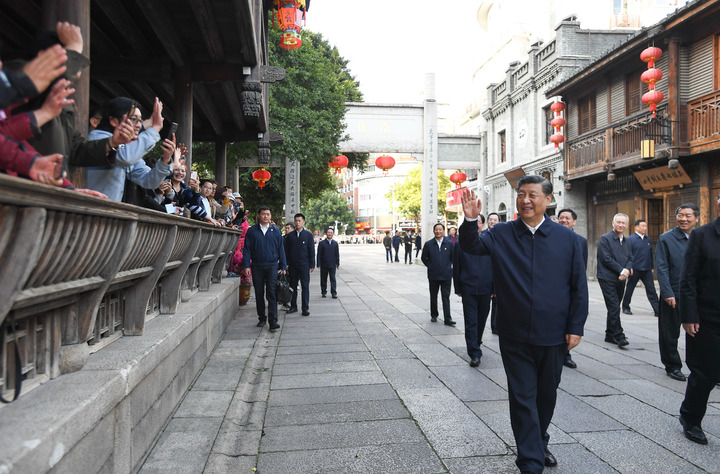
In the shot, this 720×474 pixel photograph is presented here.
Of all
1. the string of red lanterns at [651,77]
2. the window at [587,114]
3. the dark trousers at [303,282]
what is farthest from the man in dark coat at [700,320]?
the window at [587,114]

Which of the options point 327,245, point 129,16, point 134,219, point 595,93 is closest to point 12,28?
point 129,16

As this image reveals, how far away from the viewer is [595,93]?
58.8ft

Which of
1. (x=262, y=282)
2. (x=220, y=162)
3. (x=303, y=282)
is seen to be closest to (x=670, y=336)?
(x=262, y=282)

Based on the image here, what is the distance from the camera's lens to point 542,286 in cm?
325

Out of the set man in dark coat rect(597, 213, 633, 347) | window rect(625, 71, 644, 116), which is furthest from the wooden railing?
man in dark coat rect(597, 213, 633, 347)

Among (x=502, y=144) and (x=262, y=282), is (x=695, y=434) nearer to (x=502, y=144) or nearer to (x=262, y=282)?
(x=262, y=282)

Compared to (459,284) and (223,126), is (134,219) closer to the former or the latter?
(459,284)

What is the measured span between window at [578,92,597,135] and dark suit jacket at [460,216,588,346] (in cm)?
1674

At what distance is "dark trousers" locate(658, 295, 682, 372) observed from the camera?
550cm

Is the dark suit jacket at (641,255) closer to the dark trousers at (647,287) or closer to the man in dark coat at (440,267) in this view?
the dark trousers at (647,287)

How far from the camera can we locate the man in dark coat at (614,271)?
23.6ft

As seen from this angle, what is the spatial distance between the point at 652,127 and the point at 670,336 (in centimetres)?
1087

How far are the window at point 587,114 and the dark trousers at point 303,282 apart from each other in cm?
1272

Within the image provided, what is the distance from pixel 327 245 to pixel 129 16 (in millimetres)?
7270
